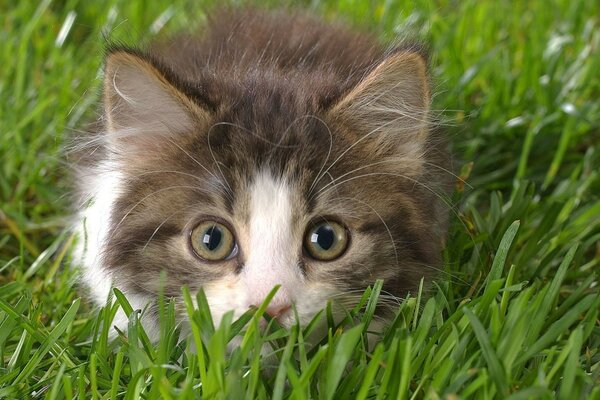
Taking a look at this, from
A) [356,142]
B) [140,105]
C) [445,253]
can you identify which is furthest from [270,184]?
[445,253]

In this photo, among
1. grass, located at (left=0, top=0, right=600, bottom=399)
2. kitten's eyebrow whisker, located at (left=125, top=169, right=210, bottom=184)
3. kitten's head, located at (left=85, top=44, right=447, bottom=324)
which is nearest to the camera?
grass, located at (left=0, top=0, right=600, bottom=399)

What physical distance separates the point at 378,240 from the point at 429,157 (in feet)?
1.32

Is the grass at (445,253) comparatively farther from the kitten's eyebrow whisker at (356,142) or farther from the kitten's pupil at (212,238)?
the kitten's eyebrow whisker at (356,142)

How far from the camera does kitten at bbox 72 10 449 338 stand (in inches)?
78.1

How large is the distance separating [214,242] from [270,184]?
19 centimetres

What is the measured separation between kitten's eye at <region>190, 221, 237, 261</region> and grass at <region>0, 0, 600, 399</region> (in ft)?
0.38

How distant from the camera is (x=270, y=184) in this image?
201 cm

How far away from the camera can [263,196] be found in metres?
1.99

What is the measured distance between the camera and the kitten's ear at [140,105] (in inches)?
81.8

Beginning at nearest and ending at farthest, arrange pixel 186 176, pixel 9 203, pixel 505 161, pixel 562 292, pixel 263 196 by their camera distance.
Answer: pixel 263 196 < pixel 186 176 < pixel 562 292 < pixel 9 203 < pixel 505 161

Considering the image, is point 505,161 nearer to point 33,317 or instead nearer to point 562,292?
point 562,292

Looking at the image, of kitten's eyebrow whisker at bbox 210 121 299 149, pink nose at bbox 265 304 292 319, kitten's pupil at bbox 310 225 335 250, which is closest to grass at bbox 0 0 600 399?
pink nose at bbox 265 304 292 319

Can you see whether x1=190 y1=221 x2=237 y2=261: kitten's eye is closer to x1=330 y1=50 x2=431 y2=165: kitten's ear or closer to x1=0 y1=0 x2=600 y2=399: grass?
x1=0 y1=0 x2=600 y2=399: grass

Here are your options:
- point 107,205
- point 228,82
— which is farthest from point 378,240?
point 107,205
